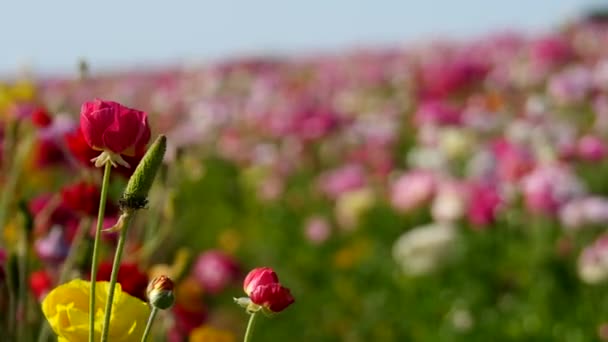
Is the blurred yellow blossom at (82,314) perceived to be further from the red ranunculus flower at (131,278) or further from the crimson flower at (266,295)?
the red ranunculus flower at (131,278)

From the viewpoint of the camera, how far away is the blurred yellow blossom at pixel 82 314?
84 cm

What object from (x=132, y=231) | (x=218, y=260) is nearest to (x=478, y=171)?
(x=218, y=260)

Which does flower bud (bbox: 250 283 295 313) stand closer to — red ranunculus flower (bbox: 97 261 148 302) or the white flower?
red ranunculus flower (bbox: 97 261 148 302)

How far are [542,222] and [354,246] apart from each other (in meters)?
0.75

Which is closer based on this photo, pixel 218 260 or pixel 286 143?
pixel 218 260

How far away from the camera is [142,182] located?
800 millimetres

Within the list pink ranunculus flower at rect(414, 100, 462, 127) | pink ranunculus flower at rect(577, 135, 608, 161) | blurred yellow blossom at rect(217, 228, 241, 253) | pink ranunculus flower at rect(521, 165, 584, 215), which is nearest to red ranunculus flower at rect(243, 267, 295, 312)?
pink ranunculus flower at rect(521, 165, 584, 215)

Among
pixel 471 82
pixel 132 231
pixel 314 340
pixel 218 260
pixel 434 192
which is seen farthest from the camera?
pixel 471 82

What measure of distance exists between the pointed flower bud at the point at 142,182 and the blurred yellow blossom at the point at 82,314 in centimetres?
8

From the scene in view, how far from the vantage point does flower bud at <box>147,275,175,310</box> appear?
0.80m

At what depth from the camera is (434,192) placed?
420 cm

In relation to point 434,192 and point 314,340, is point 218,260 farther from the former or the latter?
point 434,192

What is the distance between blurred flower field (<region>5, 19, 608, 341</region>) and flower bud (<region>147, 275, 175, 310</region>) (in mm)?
197

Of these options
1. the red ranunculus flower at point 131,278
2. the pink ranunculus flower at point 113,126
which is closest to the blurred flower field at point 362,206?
the red ranunculus flower at point 131,278
